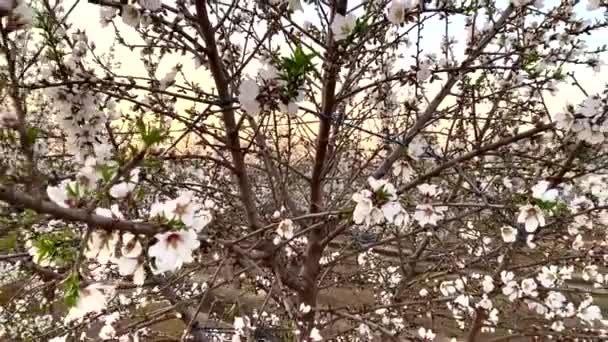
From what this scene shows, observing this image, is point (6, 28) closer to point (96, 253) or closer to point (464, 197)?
point (96, 253)

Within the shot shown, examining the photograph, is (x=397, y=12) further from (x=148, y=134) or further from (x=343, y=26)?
(x=148, y=134)

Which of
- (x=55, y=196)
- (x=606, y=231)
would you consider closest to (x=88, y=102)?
(x=55, y=196)

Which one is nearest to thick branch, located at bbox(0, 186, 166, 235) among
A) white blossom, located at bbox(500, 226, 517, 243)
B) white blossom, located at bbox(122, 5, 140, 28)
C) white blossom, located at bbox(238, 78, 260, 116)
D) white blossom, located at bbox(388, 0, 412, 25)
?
white blossom, located at bbox(238, 78, 260, 116)

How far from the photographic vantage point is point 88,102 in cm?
208

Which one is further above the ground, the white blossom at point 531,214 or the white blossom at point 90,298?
the white blossom at point 531,214

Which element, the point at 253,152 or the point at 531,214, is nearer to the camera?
the point at 531,214

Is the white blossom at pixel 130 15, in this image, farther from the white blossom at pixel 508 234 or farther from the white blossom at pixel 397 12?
the white blossom at pixel 508 234

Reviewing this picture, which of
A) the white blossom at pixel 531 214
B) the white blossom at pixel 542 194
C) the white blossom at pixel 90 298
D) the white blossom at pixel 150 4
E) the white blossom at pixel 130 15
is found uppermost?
the white blossom at pixel 150 4

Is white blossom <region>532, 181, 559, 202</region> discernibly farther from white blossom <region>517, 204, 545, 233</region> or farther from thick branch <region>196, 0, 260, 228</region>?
thick branch <region>196, 0, 260, 228</region>

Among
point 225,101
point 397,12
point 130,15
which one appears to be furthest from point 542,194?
point 130,15

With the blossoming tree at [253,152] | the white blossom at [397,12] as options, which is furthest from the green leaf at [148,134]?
the white blossom at [397,12]

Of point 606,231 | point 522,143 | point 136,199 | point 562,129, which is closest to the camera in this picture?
point 136,199

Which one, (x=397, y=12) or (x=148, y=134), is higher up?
(x=397, y=12)

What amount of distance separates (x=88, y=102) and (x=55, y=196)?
121 centimetres
